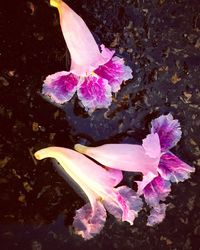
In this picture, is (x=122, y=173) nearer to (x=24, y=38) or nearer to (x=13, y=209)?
(x=13, y=209)

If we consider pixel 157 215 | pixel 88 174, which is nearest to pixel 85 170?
pixel 88 174

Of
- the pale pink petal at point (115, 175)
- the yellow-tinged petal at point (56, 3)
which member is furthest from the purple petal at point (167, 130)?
the yellow-tinged petal at point (56, 3)

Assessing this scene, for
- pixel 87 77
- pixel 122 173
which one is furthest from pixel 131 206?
pixel 87 77

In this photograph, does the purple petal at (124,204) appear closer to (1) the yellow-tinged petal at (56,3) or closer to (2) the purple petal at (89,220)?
(2) the purple petal at (89,220)

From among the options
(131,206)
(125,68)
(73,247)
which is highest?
(125,68)

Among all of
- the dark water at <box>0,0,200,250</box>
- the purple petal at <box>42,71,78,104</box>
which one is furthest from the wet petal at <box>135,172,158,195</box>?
the purple petal at <box>42,71,78,104</box>

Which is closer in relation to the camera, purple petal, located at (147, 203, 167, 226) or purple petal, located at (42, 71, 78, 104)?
purple petal, located at (42, 71, 78, 104)

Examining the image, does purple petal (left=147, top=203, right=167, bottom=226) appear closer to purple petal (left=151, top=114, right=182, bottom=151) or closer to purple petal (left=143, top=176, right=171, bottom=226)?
purple petal (left=143, top=176, right=171, bottom=226)
